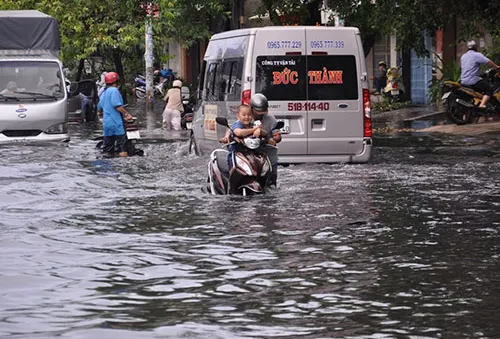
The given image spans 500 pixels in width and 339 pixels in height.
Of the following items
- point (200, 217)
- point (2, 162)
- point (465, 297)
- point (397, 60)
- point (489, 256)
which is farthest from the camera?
point (397, 60)

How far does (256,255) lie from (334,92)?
816cm

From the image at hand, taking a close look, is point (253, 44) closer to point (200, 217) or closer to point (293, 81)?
point (293, 81)

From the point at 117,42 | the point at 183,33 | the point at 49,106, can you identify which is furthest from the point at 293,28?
the point at 183,33

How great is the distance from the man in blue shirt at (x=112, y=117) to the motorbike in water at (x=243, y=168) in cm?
637

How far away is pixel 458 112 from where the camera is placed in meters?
28.0

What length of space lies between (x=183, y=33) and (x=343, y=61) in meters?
35.1

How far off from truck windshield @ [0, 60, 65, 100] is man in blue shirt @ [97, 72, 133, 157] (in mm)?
2822

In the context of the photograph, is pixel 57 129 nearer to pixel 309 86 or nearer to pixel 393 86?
pixel 309 86

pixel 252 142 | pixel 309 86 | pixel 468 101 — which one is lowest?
pixel 252 142

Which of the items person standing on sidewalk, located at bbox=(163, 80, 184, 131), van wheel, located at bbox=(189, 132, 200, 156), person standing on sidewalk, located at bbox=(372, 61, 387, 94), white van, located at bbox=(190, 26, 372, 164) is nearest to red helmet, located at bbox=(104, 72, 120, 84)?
van wheel, located at bbox=(189, 132, 200, 156)

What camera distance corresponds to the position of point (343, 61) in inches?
721

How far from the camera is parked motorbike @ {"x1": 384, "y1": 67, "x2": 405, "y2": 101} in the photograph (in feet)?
128

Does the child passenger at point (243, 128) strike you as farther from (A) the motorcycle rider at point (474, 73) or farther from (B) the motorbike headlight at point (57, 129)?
(A) the motorcycle rider at point (474, 73)

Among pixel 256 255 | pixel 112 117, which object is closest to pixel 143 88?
pixel 112 117
